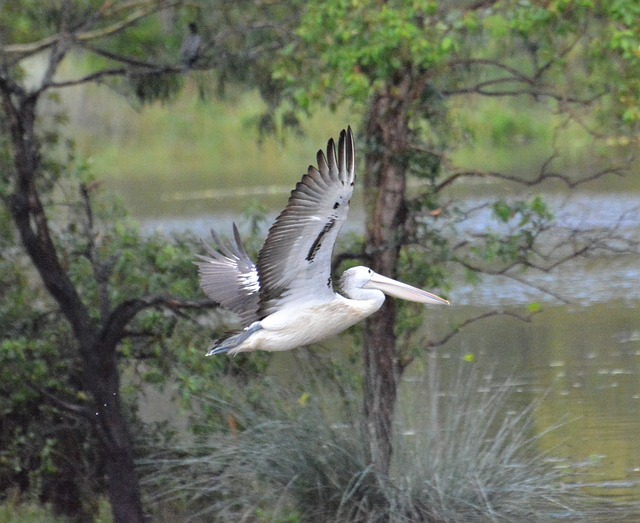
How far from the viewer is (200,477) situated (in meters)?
7.57

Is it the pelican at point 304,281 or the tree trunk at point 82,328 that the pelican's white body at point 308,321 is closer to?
the pelican at point 304,281

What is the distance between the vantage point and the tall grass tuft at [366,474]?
7121mm

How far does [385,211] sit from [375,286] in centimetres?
→ 153

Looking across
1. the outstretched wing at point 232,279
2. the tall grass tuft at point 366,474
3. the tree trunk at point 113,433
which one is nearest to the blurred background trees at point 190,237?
the tree trunk at point 113,433

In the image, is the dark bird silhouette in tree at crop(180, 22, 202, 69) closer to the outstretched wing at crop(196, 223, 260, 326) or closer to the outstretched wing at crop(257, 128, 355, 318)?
the outstretched wing at crop(196, 223, 260, 326)

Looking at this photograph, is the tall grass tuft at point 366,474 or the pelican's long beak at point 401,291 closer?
the pelican's long beak at point 401,291

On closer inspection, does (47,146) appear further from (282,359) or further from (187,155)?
(187,155)

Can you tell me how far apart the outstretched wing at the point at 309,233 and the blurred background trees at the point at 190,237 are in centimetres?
112

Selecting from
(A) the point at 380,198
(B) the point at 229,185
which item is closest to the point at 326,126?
(B) the point at 229,185

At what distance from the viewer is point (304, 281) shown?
6.50 meters

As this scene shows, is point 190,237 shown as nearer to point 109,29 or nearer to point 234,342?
point 109,29

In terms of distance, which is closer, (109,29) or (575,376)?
(109,29)

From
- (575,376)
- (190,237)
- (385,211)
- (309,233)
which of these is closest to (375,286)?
(309,233)

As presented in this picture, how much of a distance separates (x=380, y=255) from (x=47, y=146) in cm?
269
